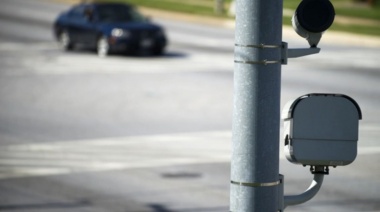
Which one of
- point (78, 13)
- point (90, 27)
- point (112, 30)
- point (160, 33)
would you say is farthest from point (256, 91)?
point (78, 13)

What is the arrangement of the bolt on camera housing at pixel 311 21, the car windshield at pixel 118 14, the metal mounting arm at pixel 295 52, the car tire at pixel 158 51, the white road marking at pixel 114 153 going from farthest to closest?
the car windshield at pixel 118 14 → the car tire at pixel 158 51 → the white road marking at pixel 114 153 → the bolt on camera housing at pixel 311 21 → the metal mounting arm at pixel 295 52

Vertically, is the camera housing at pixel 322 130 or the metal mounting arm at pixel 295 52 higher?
the metal mounting arm at pixel 295 52

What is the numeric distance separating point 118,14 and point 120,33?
1.19 metres

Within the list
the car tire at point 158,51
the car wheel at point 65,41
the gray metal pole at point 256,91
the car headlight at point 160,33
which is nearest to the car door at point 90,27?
the car wheel at point 65,41

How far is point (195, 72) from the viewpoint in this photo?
28.4m

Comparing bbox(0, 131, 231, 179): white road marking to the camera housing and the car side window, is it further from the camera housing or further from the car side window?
the car side window

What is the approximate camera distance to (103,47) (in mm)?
32281

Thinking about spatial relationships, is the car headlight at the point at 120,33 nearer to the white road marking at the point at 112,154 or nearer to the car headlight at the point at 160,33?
the car headlight at the point at 160,33

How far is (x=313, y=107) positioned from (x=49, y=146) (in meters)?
12.9

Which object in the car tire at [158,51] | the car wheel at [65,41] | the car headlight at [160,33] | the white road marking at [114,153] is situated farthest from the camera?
the car wheel at [65,41]

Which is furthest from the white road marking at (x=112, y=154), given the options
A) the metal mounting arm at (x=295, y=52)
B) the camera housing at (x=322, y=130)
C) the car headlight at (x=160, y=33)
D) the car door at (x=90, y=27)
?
the car door at (x=90, y=27)

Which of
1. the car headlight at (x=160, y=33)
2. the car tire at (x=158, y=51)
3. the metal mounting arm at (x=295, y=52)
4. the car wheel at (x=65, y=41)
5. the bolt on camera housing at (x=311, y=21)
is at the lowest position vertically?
the metal mounting arm at (x=295, y=52)

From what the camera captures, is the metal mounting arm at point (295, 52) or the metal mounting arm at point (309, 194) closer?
the metal mounting arm at point (295, 52)

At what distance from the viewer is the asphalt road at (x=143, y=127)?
14.1m
